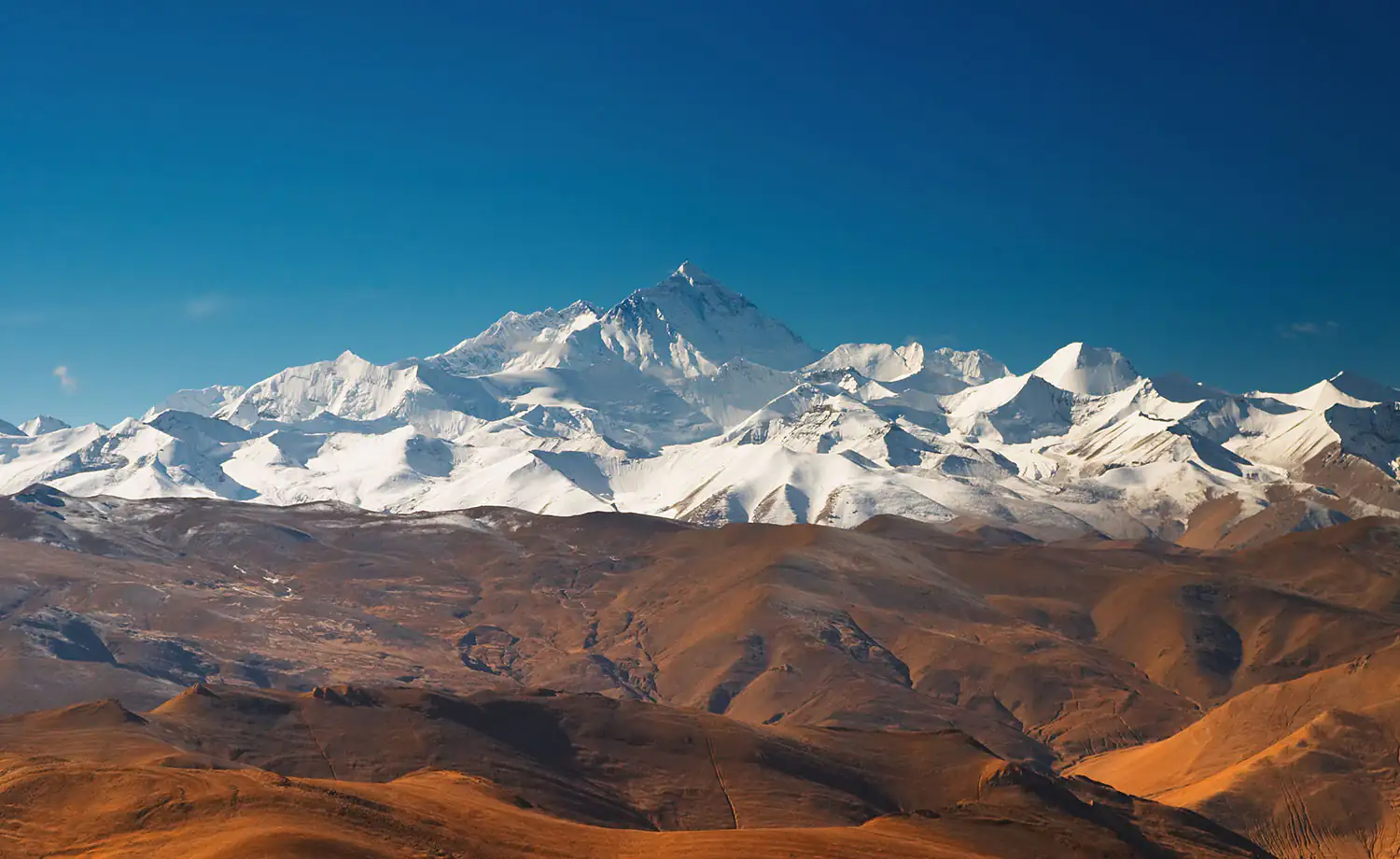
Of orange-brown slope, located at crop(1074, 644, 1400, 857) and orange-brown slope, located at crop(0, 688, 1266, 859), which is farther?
orange-brown slope, located at crop(1074, 644, 1400, 857)

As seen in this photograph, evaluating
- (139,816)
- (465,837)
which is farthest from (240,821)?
(465,837)

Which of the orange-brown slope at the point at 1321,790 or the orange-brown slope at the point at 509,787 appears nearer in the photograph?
the orange-brown slope at the point at 509,787

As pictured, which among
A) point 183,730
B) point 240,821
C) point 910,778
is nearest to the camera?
point 240,821

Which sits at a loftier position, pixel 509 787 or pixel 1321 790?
pixel 1321 790

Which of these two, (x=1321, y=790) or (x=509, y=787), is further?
(x=1321, y=790)

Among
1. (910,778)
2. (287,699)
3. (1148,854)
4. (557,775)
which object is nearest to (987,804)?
(1148,854)

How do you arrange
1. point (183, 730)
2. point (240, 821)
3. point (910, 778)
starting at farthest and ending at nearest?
point (910, 778)
point (183, 730)
point (240, 821)

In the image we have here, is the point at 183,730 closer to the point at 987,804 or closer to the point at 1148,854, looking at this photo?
the point at 987,804

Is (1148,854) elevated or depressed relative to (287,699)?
depressed

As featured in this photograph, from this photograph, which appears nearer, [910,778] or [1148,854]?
[1148,854]

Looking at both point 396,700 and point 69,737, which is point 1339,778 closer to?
point 396,700
